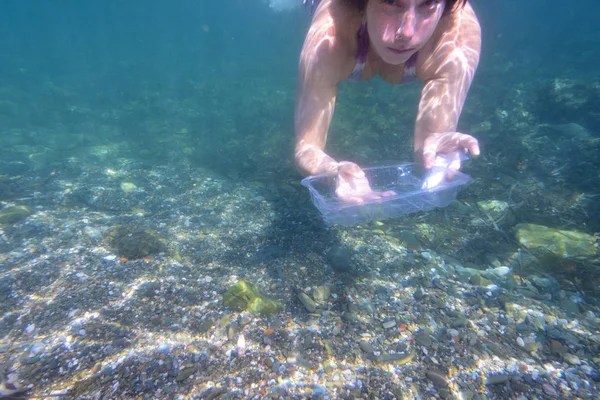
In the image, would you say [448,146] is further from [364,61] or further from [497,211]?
[497,211]

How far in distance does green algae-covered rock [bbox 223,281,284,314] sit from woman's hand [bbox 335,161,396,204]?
4.99 feet

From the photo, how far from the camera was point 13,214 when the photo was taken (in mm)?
4715

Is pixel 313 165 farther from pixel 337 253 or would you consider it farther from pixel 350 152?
pixel 350 152

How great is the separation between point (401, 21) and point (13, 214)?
659cm

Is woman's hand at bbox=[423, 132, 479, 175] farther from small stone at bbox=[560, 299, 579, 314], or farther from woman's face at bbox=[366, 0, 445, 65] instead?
small stone at bbox=[560, 299, 579, 314]

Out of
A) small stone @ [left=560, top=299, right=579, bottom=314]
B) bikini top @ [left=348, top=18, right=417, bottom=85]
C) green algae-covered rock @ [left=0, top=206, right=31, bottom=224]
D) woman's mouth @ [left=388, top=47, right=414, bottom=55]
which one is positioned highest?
bikini top @ [left=348, top=18, right=417, bottom=85]

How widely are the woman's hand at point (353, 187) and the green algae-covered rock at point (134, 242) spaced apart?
115 inches

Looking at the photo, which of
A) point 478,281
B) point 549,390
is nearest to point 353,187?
point 549,390

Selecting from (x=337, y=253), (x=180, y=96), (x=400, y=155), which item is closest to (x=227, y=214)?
(x=337, y=253)

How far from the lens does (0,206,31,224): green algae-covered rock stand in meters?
4.59

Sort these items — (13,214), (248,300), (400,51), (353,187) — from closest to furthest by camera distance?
(353,187), (400,51), (248,300), (13,214)

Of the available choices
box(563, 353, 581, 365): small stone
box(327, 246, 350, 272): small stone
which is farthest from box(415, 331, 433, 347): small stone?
box(563, 353, 581, 365): small stone

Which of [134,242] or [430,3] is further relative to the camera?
[134,242]

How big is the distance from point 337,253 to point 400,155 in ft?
11.8
